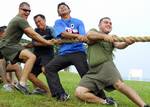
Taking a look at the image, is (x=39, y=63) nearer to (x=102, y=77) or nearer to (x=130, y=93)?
(x=102, y=77)

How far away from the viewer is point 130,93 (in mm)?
9906

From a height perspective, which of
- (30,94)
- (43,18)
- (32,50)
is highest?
(43,18)

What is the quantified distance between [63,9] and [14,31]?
126 centimetres

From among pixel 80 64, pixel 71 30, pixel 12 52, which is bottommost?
pixel 80 64

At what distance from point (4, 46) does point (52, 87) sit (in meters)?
1.57

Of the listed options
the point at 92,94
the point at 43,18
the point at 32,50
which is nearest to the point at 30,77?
the point at 32,50

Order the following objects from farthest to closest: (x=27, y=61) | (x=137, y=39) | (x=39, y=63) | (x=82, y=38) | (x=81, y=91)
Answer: (x=39, y=63) < (x=27, y=61) < (x=82, y=38) < (x=81, y=91) < (x=137, y=39)

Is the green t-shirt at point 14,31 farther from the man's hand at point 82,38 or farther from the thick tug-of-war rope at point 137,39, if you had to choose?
the thick tug-of-war rope at point 137,39

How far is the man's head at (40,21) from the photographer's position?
38.7 feet

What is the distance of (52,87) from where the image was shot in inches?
429

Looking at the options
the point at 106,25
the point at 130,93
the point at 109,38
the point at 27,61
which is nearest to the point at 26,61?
the point at 27,61

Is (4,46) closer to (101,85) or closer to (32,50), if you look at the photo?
(32,50)

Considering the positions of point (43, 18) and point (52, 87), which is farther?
point (43, 18)

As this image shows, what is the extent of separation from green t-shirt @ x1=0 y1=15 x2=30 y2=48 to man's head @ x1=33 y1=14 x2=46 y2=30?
51 cm
